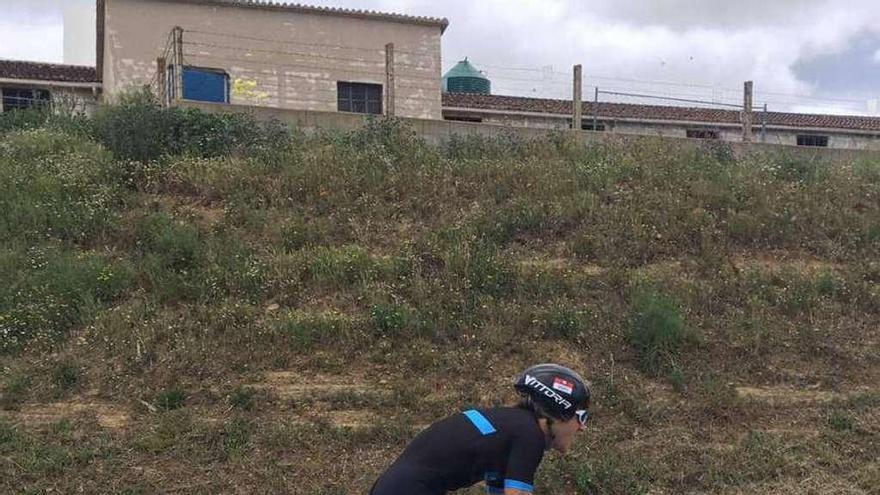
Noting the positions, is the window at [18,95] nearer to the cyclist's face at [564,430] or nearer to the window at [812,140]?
the cyclist's face at [564,430]

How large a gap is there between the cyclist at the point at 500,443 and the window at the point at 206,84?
1270 cm

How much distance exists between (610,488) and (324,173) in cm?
506

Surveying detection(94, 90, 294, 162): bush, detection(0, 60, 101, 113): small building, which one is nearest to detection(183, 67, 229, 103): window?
detection(94, 90, 294, 162): bush

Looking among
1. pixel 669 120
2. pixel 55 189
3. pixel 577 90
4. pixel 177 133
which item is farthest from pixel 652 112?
pixel 55 189

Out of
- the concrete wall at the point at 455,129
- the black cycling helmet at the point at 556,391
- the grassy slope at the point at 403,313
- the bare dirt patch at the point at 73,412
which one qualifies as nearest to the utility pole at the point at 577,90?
the concrete wall at the point at 455,129

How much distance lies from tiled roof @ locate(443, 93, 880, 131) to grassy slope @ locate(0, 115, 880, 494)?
10.2 metres

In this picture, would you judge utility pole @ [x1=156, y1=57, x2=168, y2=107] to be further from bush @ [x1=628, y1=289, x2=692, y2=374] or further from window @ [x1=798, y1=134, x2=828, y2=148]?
window @ [x1=798, y1=134, x2=828, y2=148]

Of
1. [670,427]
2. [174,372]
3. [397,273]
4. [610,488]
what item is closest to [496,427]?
[610,488]

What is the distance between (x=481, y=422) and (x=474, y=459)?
0.15 m

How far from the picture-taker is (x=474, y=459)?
9.41ft

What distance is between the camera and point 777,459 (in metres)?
5.78

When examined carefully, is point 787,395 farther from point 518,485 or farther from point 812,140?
point 812,140

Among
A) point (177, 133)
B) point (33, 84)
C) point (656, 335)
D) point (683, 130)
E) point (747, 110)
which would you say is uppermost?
point (33, 84)

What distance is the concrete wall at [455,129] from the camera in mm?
10305
